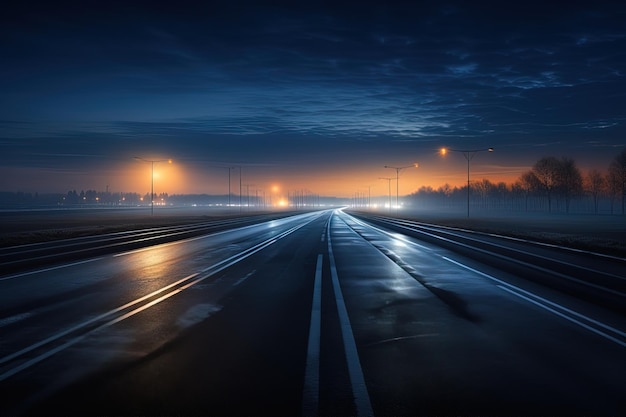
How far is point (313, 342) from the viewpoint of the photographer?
717cm

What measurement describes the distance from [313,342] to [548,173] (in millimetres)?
117269

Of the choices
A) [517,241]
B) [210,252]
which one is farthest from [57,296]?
[517,241]

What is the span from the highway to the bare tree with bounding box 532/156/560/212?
346 ft

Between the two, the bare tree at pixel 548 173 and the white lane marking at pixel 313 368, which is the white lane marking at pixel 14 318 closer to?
the white lane marking at pixel 313 368

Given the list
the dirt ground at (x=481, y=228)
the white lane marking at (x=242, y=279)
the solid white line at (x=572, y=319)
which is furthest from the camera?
the dirt ground at (x=481, y=228)

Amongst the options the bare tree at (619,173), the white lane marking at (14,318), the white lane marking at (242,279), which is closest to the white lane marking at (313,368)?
the white lane marking at (242,279)

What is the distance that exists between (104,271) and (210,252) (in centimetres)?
691

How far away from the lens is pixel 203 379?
5.61m

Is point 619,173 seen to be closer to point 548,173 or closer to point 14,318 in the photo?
point 548,173

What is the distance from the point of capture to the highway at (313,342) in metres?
5.00

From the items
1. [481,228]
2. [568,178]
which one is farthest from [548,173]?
[481,228]

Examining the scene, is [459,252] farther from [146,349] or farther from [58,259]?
[146,349]

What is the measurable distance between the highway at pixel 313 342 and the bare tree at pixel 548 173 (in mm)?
105376

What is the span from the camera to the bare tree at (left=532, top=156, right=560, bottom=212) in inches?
4377
